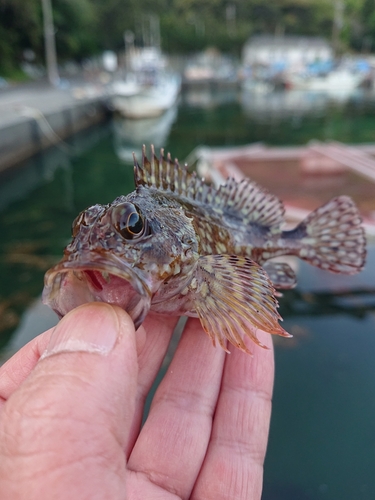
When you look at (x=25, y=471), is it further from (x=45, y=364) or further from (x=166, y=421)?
(x=166, y=421)

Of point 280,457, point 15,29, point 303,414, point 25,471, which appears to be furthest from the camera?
point 15,29

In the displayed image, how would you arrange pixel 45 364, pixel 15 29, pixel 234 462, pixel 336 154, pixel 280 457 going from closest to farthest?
pixel 45 364 → pixel 234 462 → pixel 280 457 → pixel 336 154 → pixel 15 29

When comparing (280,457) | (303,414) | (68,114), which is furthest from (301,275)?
(68,114)

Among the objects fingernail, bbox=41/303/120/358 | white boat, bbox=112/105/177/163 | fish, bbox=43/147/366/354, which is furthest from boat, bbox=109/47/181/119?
fingernail, bbox=41/303/120/358

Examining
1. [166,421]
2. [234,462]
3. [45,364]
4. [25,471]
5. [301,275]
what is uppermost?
[45,364]

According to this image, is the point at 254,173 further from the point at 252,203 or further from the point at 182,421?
the point at 182,421

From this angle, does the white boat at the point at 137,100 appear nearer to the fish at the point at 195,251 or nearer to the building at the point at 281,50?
the fish at the point at 195,251

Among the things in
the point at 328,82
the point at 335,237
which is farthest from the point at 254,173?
the point at 328,82
